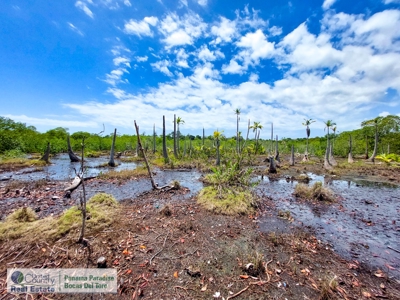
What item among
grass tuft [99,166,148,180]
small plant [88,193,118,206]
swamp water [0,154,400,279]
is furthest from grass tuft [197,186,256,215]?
grass tuft [99,166,148,180]

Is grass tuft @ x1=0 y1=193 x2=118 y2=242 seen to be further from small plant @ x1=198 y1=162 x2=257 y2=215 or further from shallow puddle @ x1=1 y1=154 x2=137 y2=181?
shallow puddle @ x1=1 y1=154 x2=137 y2=181

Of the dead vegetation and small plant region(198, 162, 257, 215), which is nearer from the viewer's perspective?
the dead vegetation

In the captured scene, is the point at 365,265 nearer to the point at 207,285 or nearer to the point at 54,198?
the point at 207,285

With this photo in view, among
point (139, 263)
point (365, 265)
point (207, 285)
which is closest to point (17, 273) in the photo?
point (139, 263)

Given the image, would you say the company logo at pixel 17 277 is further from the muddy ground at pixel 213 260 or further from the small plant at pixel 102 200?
the small plant at pixel 102 200

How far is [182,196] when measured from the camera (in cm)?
928

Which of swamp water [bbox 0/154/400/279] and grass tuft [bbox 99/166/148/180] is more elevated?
grass tuft [bbox 99/166/148/180]

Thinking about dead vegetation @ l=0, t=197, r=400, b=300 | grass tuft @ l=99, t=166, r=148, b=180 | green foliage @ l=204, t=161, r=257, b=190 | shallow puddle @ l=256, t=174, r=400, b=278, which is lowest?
shallow puddle @ l=256, t=174, r=400, b=278

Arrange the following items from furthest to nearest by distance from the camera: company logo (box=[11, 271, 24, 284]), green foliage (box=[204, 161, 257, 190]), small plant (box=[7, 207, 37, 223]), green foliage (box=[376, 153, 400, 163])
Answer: green foliage (box=[376, 153, 400, 163])
green foliage (box=[204, 161, 257, 190])
small plant (box=[7, 207, 37, 223])
company logo (box=[11, 271, 24, 284])

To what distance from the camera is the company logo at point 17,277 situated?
3.18m

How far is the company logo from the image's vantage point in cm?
318

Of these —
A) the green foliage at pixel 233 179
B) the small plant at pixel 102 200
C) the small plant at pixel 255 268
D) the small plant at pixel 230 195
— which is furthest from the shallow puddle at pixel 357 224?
the small plant at pixel 102 200

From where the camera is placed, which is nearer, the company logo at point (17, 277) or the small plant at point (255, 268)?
the company logo at point (17, 277)

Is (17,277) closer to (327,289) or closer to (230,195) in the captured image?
(327,289)
